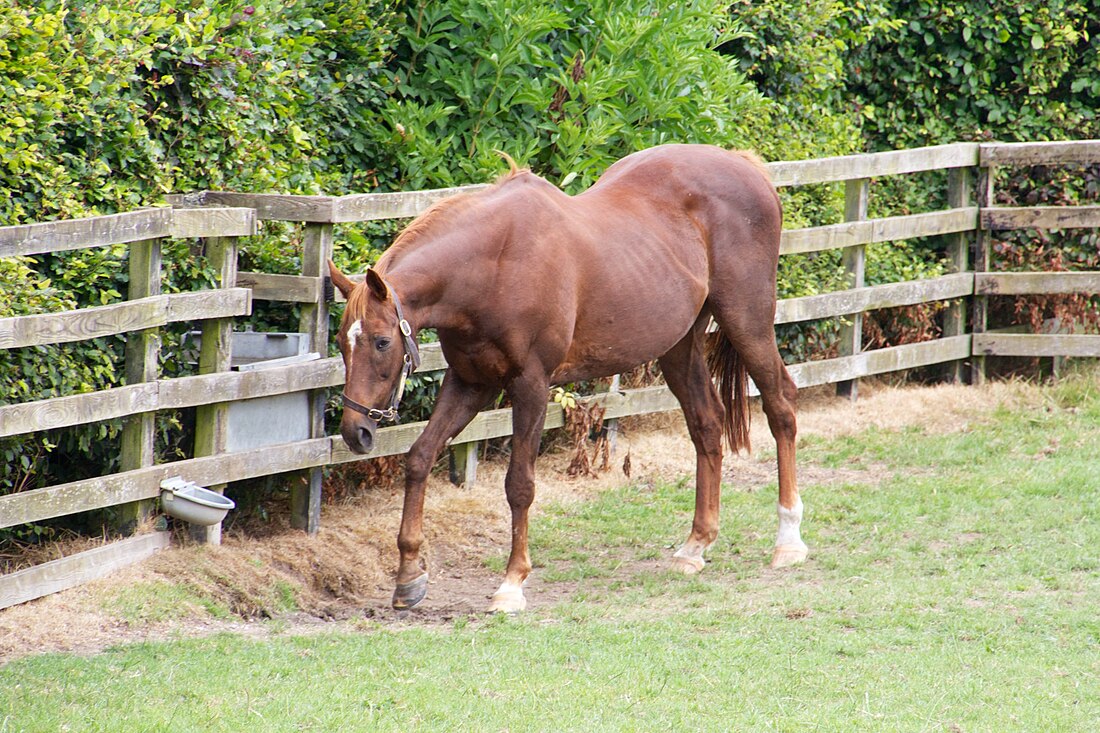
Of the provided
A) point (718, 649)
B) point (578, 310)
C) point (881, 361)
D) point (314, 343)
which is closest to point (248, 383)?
point (314, 343)

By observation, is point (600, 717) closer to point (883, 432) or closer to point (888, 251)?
point (883, 432)

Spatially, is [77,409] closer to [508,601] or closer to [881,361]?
[508,601]

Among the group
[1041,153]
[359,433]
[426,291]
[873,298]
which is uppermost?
[1041,153]

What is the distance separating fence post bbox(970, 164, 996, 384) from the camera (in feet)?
31.4

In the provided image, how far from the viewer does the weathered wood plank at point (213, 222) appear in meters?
5.55

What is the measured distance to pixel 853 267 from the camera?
9070 mm

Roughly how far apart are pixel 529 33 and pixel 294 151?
140 cm

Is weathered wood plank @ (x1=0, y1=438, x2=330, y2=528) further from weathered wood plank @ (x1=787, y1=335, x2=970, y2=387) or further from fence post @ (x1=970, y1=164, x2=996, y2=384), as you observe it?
fence post @ (x1=970, y1=164, x2=996, y2=384)

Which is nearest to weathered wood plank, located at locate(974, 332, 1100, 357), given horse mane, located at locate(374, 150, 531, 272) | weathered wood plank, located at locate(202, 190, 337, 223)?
horse mane, located at locate(374, 150, 531, 272)

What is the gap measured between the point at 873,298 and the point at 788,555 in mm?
3188

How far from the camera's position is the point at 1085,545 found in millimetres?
6312

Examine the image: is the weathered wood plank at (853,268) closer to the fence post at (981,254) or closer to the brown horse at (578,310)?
the fence post at (981,254)

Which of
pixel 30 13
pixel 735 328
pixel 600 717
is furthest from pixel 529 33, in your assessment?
pixel 600 717

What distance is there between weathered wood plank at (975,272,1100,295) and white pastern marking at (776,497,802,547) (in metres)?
3.80
